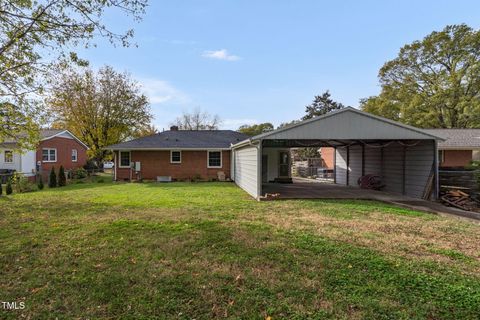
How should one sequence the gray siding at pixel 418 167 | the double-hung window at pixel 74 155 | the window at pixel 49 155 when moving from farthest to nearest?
the double-hung window at pixel 74 155
the window at pixel 49 155
the gray siding at pixel 418 167

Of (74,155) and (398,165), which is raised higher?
(74,155)

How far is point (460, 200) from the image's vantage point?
1000 centimetres

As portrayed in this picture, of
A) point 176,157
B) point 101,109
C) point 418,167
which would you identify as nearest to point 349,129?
point 418,167

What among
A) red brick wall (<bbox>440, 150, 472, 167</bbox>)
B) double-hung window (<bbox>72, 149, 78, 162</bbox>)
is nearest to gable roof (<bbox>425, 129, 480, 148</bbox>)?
red brick wall (<bbox>440, 150, 472, 167</bbox>)

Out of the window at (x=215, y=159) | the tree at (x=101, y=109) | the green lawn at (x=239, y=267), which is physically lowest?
the green lawn at (x=239, y=267)

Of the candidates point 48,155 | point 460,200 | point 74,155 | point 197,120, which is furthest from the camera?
point 197,120

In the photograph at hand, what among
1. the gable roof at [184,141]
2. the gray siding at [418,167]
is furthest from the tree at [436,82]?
the gray siding at [418,167]

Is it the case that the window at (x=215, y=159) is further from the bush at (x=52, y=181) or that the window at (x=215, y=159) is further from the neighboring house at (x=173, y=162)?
the bush at (x=52, y=181)

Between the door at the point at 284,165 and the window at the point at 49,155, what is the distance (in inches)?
707

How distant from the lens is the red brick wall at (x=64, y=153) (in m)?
22.2

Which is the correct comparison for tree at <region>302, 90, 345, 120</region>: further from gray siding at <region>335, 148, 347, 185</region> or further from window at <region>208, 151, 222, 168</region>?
window at <region>208, 151, 222, 168</region>

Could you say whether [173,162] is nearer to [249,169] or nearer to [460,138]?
[249,169]

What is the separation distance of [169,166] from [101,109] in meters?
11.5

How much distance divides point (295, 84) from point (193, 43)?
27.5 feet
